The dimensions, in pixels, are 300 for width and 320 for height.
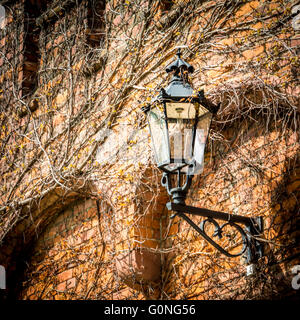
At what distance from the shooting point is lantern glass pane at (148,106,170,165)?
3.30m

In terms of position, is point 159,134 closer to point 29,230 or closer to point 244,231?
point 244,231

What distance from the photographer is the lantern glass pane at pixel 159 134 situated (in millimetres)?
3299

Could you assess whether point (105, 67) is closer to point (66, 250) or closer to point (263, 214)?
point (66, 250)

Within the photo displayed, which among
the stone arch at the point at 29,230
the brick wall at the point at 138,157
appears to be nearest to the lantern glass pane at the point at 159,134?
the brick wall at the point at 138,157

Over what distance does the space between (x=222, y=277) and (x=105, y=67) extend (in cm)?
241

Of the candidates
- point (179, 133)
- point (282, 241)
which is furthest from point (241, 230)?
point (179, 133)

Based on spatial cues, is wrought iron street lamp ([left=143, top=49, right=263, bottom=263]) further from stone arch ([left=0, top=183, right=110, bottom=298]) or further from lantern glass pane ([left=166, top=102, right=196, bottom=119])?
stone arch ([left=0, top=183, right=110, bottom=298])

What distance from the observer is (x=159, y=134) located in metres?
3.38

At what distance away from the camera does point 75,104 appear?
222 inches

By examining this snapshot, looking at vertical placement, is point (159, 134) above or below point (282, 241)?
above
